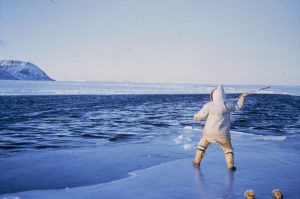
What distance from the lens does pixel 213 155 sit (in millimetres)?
9000

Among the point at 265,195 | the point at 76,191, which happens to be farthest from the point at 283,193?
the point at 76,191

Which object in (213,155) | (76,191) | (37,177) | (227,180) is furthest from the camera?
(213,155)

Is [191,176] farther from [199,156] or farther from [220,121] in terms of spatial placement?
[220,121]

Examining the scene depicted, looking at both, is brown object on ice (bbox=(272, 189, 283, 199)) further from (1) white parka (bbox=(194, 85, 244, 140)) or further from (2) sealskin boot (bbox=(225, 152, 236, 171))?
(1) white parka (bbox=(194, 85, 244, 140))

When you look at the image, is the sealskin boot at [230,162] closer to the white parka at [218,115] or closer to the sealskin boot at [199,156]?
the white parka at [218,115]

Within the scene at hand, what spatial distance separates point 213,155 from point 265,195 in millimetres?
3621

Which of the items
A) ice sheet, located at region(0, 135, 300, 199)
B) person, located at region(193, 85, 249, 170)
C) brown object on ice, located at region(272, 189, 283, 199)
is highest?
person, located at region(193, 85, 249, 170)

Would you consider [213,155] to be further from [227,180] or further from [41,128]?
[41,128]

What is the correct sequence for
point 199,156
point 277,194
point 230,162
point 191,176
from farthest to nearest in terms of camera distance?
point 199,156, point 230,162, point 191,176, point 277,194

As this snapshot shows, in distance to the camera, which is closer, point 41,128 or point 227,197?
point 227,197

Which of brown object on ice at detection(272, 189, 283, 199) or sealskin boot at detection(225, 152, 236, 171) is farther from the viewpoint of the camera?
sealskin boot at detection(225, 152, 236, 171)

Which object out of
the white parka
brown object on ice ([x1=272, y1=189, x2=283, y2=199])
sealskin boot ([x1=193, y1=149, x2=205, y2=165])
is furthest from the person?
brown object on ice ([x1=272, y1=189, x2=283, y2=199])

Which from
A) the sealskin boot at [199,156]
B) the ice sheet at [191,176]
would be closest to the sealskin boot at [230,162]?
the ice sheet at [191,176]

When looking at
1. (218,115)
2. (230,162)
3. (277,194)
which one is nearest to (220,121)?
(218,115)
